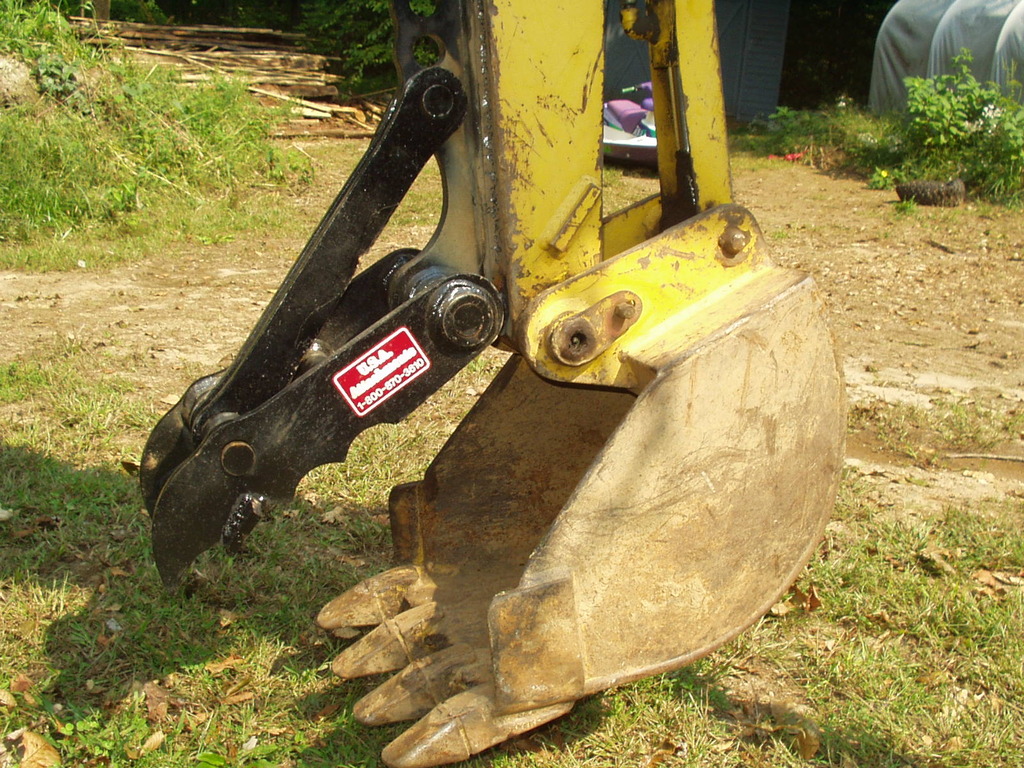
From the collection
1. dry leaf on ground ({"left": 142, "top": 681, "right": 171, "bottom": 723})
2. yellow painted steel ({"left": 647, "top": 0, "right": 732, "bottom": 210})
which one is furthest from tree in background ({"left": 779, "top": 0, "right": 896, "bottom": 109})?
dry leaf on ground ({"left": 142, "top": 681, "right": 171, "bottom": 723})

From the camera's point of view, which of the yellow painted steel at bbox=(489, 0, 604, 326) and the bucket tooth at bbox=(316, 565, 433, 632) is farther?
the bucket tooth at bbox=(316, 565, 433, 632)

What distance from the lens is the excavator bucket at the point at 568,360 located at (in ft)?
Result: 6.06

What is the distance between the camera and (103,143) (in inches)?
312

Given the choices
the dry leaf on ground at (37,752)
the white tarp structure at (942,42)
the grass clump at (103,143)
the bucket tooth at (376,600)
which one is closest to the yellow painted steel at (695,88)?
the bucket tooth at (376,600)

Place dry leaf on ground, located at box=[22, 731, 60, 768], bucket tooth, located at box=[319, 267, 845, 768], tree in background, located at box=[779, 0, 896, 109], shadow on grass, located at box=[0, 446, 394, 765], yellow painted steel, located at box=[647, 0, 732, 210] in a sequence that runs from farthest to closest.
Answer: tree in background, located at box=[779, 0, 896, 109], shadow on grass, located at box=[0, 446, 394, 765], dry leaf on ground, located at box=[22, 731, 60, 768], yellow painted steel, located at box=[647, 0, 732, 210], bucket tooth, located at box=[319, 267, 845, 768]

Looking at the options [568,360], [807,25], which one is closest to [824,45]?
[807,25]

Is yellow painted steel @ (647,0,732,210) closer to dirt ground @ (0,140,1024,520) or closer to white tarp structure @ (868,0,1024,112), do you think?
dirt ground @ (0,140,1024,520)

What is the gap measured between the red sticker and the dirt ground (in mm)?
2303

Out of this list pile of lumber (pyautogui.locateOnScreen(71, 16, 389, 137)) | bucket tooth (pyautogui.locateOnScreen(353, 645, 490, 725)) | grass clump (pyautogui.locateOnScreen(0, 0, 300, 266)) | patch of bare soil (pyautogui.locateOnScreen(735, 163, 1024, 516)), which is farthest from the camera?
pile of lumber (pyautogui.locateOnScreen(71, 16, 389, 137))

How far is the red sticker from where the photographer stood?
1.93m

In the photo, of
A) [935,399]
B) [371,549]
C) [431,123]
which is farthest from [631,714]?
[935,399]

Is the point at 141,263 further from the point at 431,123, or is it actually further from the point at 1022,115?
the point at 1022,115

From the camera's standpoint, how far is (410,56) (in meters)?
1.94

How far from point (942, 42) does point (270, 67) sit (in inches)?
325
